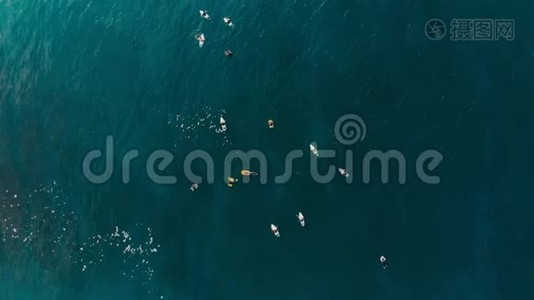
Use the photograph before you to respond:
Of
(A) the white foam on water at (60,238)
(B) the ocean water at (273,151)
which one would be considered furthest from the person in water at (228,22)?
(A) the white foam on water at (60,238)

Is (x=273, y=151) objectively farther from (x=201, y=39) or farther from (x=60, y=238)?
(x=60, y=238)

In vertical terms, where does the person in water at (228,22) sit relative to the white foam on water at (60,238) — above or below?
above

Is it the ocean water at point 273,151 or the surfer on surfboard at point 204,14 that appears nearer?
the ocean water at point 273,151

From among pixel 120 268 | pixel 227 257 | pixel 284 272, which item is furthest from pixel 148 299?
Result: pixel 284 272

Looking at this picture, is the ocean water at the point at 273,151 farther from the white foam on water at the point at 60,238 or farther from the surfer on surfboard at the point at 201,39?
the surfer on surfboard at the point at 201,39

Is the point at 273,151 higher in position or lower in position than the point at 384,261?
higher

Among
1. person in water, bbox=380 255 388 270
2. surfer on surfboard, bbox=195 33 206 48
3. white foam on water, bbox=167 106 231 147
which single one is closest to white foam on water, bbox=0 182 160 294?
white foam on water, bbox=167 106 231 147

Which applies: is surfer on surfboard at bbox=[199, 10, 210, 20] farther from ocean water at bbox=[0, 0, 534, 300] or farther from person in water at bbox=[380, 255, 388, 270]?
person in water at bbox=[380, 255, 388, 270]

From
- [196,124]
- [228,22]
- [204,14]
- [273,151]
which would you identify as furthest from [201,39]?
[273,151]
